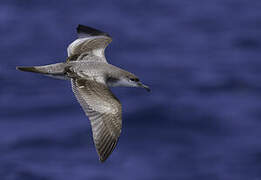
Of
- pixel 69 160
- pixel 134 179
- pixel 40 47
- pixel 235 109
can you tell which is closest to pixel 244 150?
pixel 235 109

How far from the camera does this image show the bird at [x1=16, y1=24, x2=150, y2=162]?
396 inches

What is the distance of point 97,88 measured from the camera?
34.8 feet

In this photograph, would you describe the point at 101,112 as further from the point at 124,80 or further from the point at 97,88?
the point at 124,80

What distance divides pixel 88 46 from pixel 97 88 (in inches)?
72.2

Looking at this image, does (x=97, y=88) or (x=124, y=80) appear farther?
(x=124, y=80)

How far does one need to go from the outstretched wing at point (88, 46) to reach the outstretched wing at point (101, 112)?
1292mm

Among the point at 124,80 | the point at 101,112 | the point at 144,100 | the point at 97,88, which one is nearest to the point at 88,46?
the point at 124,80

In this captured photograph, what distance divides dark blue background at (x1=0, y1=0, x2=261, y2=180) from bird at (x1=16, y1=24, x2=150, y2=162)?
21.9ft

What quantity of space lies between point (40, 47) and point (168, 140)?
17.0 ft

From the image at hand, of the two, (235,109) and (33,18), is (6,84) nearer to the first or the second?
(33,18)

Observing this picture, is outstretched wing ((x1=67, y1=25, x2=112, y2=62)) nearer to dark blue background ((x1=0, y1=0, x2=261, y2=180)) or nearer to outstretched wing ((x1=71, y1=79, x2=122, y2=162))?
outstretched wing ((x1=71, y1=79, x2=122, y2=162))

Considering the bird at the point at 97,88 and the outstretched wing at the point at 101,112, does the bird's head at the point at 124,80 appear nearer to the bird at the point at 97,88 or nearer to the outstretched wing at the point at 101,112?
the bird at the point at 97,88

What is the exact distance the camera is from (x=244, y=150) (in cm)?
1814

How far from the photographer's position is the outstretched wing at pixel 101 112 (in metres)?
9.98
